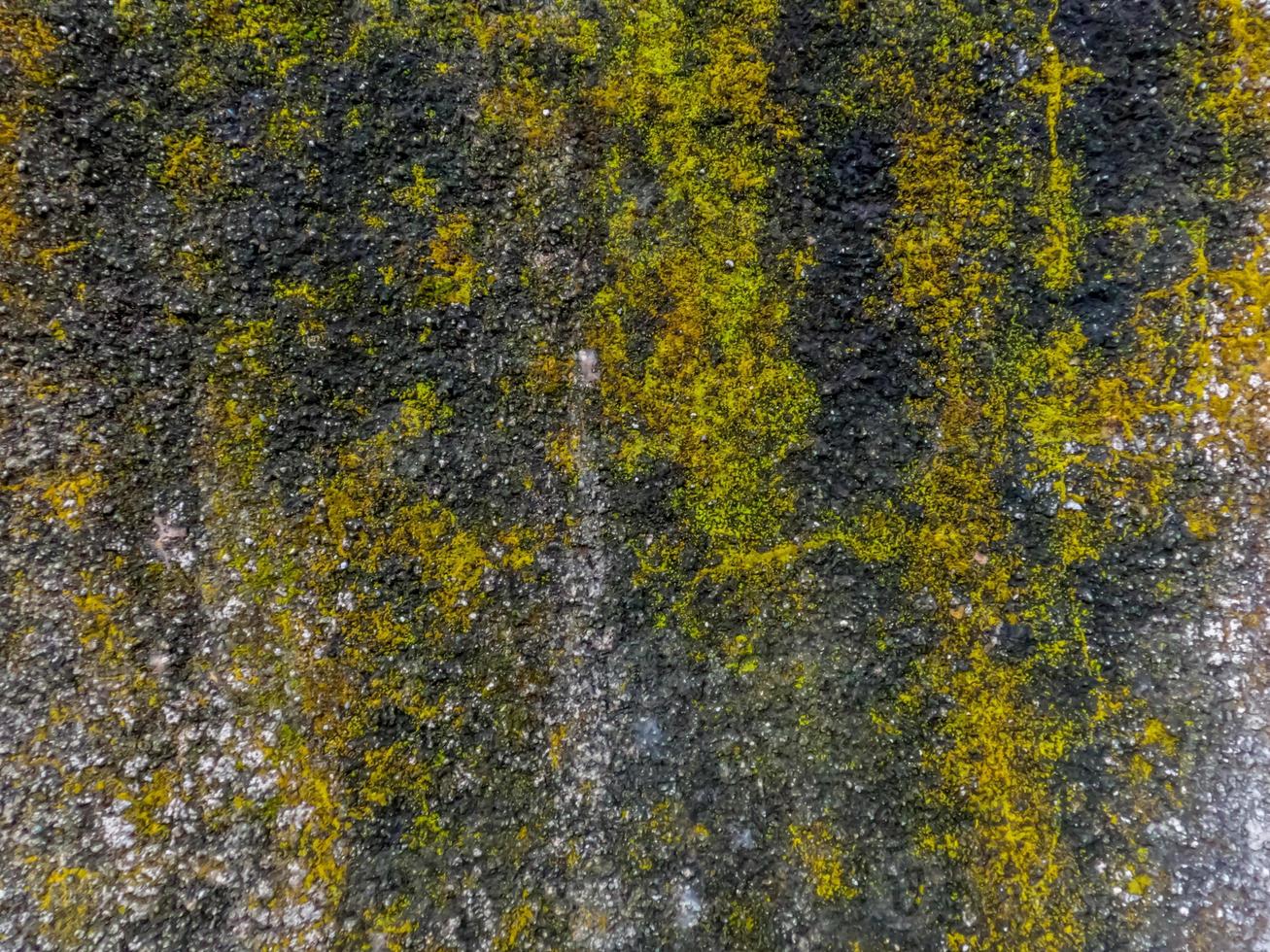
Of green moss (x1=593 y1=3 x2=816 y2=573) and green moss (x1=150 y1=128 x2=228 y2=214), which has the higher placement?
green moss (x1=150 y1=128 x2=228 y2=214)

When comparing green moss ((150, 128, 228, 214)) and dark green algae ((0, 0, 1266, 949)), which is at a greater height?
green moss ((150, 128, 228, 214))

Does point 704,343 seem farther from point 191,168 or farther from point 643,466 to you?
point 191,168

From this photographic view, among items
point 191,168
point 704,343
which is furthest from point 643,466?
point 191,168

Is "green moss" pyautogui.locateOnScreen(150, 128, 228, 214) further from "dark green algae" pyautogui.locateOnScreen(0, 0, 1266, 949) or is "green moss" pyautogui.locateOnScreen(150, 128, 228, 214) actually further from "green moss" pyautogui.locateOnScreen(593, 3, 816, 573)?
"green moss" pyautogui.locateOnScreen(593, 3, 816, 573)

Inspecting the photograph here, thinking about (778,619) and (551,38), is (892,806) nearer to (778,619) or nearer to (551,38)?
(778,619)

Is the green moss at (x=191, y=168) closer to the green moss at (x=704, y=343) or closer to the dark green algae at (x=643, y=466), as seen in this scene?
the dark green algae at (x=643, y=466)

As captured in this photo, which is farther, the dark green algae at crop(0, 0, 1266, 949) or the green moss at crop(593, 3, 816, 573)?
the green moss at crop(593, 3, 816, 573)

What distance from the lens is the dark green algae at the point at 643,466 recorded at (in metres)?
1.70

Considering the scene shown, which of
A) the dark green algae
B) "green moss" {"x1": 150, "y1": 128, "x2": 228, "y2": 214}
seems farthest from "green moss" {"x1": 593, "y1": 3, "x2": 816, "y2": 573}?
"green moss" {"x1": 150, "y1": 128, "x2": 228, "y2": 214}

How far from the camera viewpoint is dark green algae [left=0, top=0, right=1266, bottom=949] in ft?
5.56

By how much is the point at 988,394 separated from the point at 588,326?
3.59ft

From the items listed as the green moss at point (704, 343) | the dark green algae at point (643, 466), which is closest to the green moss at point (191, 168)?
the dark green algae at point (643, 466)

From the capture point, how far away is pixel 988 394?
5.98ft

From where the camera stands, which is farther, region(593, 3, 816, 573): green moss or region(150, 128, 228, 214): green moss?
region(593, 3, 816, 573): green moss
